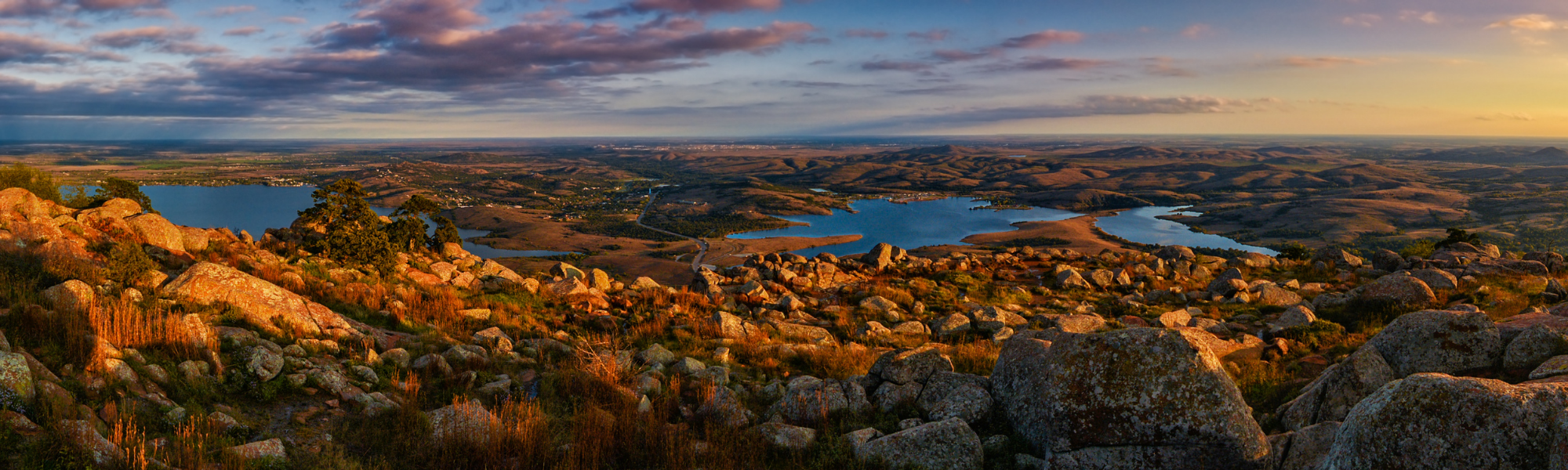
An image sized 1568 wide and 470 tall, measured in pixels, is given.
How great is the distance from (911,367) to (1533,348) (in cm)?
855

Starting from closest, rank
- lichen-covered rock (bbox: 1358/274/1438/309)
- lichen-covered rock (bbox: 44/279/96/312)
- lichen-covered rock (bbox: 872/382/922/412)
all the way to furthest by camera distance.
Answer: lichen-covered rock (bbox: 44/279/96/312), lichen-covered rock (bbox: 872/382/922/412), lichen-covered rock (bbox: 1358/274/1438/309)

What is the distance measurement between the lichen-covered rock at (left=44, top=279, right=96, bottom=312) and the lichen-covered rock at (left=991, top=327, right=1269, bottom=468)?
516 inches

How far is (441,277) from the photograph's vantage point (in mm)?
21922

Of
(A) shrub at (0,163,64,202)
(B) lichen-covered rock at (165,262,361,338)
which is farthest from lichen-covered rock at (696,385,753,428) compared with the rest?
(A) shrub at (0,163,64,202)

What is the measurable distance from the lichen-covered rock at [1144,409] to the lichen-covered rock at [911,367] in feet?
8.53

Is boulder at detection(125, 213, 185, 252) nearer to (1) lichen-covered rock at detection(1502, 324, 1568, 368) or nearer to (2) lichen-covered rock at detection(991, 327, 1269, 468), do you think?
(2) lichen-covered rock at detection(991, 327, 1269, 468)

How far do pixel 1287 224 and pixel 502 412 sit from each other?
195965mm

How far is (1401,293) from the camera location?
17.2 m

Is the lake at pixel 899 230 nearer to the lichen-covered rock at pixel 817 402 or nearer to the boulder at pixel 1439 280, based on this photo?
the boulder at pixel 1439 280

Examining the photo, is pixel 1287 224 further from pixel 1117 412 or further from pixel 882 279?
pixel 1117 412

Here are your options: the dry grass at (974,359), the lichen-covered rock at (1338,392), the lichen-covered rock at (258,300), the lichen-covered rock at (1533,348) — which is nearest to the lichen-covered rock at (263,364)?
the lichen-covered rock at (258,300)

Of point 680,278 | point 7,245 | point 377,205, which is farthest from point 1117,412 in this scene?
point 377,205

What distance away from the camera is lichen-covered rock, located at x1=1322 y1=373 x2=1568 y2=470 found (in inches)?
195

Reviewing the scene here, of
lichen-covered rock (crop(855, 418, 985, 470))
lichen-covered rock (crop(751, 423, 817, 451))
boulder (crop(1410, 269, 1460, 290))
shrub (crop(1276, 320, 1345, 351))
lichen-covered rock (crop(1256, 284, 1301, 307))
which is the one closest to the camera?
lichen-covered rock (crop(855, 418, 985, 470))
